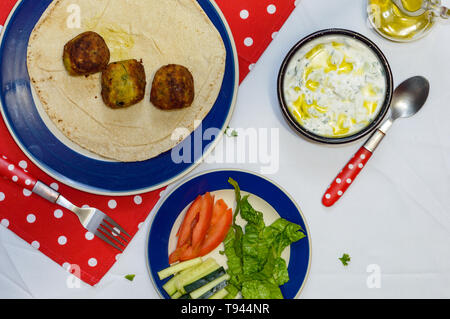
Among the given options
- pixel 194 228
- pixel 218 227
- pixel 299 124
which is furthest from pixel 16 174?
pixel 299 124

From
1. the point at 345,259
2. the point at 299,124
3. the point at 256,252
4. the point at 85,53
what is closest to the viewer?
the point at 85,53

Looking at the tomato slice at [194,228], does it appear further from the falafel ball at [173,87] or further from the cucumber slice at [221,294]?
the falafel ball at [173,87]

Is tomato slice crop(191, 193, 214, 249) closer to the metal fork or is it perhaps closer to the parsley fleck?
the metal fork

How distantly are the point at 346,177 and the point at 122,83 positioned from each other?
51.8 inches

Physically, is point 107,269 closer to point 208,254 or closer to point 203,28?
point 208,254

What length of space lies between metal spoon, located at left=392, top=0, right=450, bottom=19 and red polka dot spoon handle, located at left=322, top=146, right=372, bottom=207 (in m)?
0.77

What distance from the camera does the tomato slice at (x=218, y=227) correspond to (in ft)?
7.07

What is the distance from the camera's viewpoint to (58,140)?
207cm

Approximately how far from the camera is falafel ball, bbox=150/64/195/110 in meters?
1.95

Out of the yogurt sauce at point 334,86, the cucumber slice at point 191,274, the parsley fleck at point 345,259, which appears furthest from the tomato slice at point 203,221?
the parsley fleck at point 345,259

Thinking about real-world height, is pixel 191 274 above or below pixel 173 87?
below

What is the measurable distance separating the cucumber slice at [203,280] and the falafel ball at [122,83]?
3.34ft

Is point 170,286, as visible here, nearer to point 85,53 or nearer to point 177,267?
point 177,267

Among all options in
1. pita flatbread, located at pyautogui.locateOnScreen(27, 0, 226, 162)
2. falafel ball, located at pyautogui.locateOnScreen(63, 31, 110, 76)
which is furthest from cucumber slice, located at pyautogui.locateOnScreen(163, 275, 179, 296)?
falafel ball, located at pyautogui.locateOnScreen(63, 31, 110, 76)
